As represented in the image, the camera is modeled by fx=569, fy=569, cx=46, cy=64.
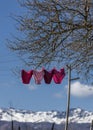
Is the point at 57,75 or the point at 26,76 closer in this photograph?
the point at 26,76

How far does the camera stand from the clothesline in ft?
72.1

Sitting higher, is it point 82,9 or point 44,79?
point 82,9

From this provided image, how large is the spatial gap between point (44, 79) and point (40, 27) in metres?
2.27

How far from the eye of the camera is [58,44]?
70.7ft

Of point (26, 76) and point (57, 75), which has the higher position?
point (57, 75)

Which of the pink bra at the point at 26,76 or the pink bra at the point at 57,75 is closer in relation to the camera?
the pink bra at the point at 26,76

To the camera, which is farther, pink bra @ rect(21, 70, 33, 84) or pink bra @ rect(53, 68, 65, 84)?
pink bra @ rect(53, 68, 65, 84)

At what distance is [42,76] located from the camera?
22078mm

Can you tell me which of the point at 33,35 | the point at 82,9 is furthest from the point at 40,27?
the point at 82,9

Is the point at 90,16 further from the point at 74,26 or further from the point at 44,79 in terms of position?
the point at 44,79

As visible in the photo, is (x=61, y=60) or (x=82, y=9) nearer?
(x=82, y=9)

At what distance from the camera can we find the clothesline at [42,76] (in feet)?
72.1

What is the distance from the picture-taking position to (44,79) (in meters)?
22.1

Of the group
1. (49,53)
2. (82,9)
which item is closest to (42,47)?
(49,53)
